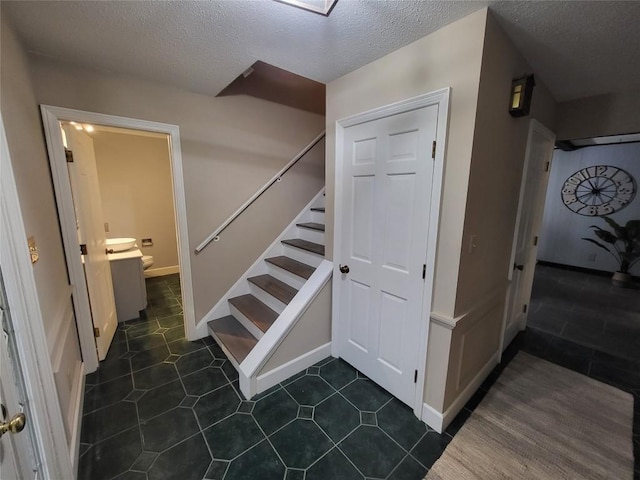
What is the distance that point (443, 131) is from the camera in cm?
142

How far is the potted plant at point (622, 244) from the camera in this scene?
14.0ft

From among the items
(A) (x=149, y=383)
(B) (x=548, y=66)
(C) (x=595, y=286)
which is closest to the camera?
(B) (x=548, y=66)

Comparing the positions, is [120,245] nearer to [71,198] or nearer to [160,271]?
[71,198]

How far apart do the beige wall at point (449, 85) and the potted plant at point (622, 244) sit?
5.02 m

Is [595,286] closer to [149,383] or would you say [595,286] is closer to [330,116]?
[330,116]

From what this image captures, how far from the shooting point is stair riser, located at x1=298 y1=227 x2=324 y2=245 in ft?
9.48

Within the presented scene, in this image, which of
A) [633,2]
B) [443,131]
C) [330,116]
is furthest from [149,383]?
[633,2]

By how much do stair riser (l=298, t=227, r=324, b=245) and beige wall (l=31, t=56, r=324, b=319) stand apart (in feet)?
0.79

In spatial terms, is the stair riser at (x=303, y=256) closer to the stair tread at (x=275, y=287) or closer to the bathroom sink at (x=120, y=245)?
the stair tread at (x=275, y=287)

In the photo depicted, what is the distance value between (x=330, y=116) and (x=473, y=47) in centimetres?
105

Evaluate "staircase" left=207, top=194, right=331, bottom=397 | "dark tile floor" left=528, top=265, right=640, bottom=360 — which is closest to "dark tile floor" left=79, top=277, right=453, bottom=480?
"staircase" left=207, top=194, right=331, bottom=397

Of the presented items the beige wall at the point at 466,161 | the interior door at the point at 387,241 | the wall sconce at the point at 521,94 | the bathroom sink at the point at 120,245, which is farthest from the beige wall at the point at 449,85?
the bathroom sink at the point at 120,245

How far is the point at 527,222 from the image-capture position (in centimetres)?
239

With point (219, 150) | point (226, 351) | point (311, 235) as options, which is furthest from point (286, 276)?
point (219, 150)
